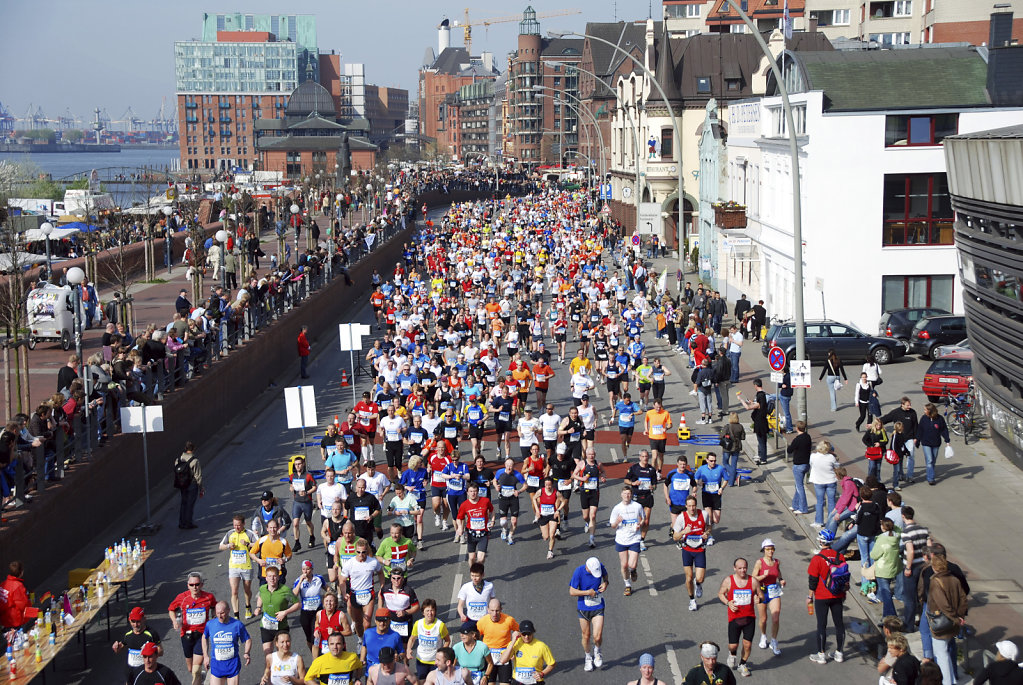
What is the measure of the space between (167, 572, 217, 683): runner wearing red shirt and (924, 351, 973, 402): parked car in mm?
17658

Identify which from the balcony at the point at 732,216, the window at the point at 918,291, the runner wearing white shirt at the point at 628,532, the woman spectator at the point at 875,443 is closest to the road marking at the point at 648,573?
the runner wearing white shirt at the point at 628,532

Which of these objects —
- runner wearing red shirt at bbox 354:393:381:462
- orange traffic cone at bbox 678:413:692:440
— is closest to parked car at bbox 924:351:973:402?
orange traffic cone at bbox 678:413:692:440

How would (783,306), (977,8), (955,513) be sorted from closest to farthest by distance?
(955,513), (783,306), (977,8)

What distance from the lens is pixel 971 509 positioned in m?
18.8

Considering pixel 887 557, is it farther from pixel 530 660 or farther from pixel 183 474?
pixel 183 474

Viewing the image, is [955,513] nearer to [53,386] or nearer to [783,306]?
[53,386]

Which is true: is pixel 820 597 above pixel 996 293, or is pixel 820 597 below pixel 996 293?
below

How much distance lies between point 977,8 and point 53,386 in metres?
63.4

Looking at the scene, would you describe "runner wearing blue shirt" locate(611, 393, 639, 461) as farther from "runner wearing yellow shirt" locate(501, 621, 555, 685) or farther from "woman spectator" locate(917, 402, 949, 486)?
"runner wearing yellow shirt" locate(501, 621, 555, 685)

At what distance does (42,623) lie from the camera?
13109 millimetres

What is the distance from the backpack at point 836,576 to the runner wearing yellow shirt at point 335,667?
5121 mm

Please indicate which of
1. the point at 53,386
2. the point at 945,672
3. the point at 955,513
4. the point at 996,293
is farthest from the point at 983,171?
the point at 53,386

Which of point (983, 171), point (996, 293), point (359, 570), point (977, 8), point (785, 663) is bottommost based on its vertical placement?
point (785, 663)

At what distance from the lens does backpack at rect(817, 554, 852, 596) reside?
1310 cm
